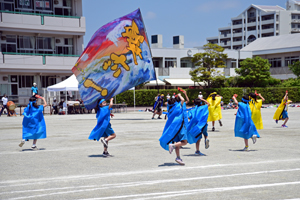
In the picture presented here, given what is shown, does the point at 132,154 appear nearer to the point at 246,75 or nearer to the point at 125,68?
the point at 125,68

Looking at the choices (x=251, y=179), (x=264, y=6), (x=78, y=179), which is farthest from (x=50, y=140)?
(x=264, y=6)

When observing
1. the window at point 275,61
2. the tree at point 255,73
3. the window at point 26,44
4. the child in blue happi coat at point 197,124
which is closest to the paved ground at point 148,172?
the child in blue happi coat at point 197,124

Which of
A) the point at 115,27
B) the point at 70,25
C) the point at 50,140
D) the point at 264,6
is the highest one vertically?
the point at 264,6

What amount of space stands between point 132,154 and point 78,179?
11.8ft

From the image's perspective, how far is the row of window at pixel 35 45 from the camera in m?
43.5

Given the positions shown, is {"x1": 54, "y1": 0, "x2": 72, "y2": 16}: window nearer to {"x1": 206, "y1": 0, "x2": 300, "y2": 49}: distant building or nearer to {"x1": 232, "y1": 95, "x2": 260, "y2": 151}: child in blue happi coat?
{"x1": 232, "y1": 95, "x2": 260, "y2": 151}: child in blue happi coat

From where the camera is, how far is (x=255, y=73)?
5722 cm

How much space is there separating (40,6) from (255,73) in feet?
98.9

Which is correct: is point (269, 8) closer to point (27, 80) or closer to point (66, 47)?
point (66, 47)

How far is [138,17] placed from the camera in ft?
93.1

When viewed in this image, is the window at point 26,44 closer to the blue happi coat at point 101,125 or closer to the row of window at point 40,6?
the row of window at point 40,6

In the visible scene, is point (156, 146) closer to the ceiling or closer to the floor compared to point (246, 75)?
closer to the floor

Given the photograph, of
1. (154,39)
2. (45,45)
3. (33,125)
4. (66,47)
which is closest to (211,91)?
(66,47)

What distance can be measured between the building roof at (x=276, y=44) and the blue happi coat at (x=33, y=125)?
63.1 metres
